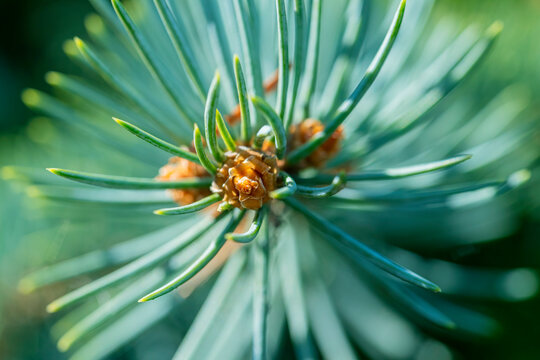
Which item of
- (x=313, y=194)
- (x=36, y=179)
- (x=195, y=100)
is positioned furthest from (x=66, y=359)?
(x=313, y=194)

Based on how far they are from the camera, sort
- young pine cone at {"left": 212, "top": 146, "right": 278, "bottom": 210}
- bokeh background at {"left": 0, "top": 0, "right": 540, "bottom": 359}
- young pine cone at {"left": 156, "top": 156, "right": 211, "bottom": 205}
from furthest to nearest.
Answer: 1. bokeh background at {"left": 0, "top": 0, "right": 540, "bottom": 359}
2. young pine cone at {"left": 156, "top": 156, "right": 211, "bottom": 205}
3. young pine cone at {"left": 212, "top": 146, "right": 278, "bottom": 210}

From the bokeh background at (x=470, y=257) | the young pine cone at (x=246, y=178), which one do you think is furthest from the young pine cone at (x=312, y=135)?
the bokeh background at (x=470, y=257)

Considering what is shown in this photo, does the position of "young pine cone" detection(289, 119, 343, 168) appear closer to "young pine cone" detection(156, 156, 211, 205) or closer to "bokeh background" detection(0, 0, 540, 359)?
"young pine cone" detection(156, 156, 211, 205)

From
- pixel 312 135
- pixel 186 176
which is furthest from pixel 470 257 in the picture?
pixel 186 176

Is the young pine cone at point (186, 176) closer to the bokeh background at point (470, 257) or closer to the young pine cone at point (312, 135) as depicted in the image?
the young pine cone at point (312, 135)

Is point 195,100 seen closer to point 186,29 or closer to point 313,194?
point 186,29

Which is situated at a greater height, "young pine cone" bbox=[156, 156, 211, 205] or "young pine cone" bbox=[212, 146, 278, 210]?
"young pine cone" bbox=[156, 156, 211, 205]

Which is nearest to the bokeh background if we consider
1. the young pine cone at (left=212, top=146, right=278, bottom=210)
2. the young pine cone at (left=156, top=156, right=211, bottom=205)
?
the young pine cone at (left=156, top=156, right=211, bottom=205)
